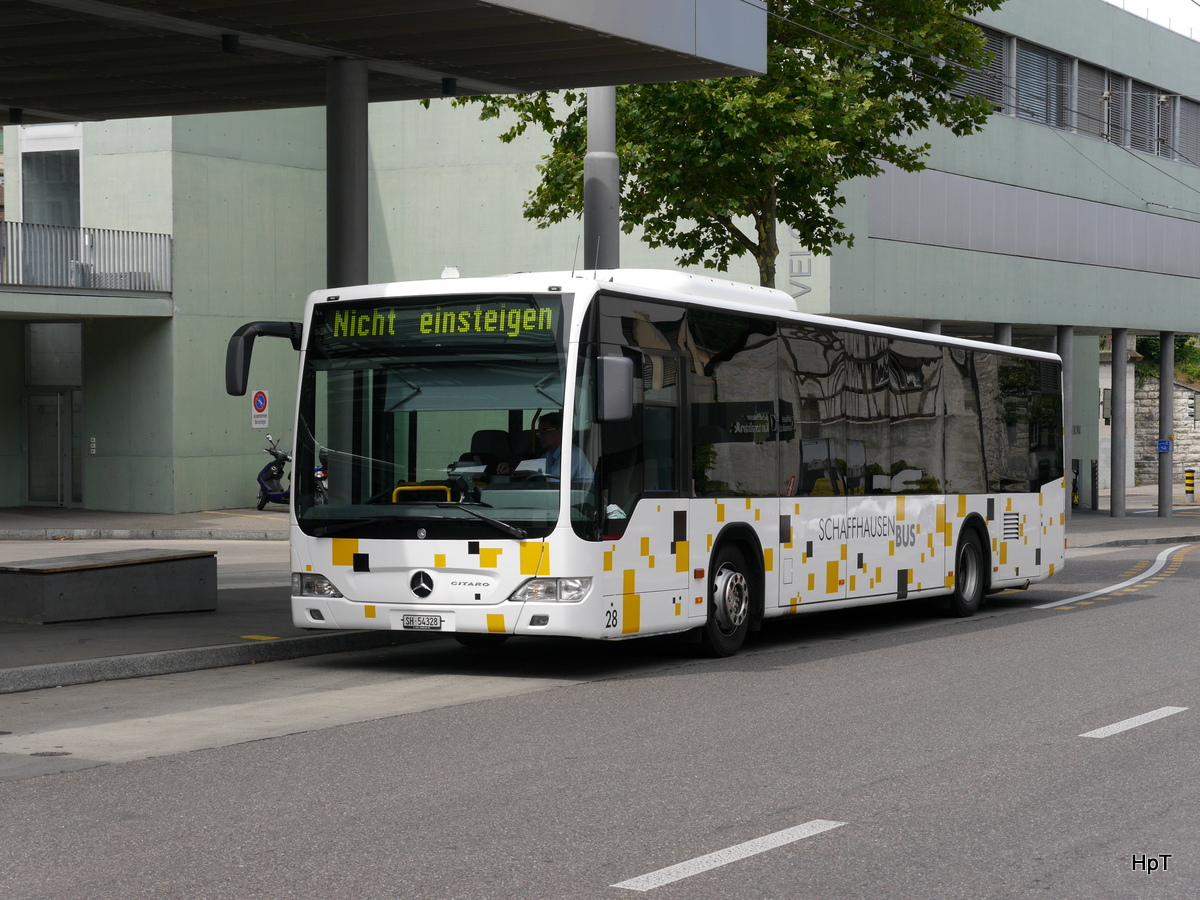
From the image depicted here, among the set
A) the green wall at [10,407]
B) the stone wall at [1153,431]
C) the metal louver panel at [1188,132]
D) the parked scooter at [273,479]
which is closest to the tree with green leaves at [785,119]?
the parked scooter at [273,479]

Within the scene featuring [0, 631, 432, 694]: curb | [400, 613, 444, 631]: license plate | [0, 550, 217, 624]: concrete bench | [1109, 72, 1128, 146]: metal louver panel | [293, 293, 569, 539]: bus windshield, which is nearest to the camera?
[0, 631, 432, 694]: curb

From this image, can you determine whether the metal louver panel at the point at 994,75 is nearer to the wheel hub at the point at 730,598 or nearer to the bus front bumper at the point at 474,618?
the wheel hub at the point at 730,598

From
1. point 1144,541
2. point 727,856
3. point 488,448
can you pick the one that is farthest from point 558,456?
point 1144,541

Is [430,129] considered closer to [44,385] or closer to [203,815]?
[44,385]

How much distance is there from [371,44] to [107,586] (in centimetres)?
565

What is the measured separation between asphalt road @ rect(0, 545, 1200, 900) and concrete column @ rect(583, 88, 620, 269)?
16.9 feet

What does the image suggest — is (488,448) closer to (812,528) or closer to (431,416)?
(431,416)

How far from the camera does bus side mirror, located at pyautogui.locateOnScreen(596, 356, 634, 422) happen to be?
11.3 m

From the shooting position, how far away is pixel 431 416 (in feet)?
38.7

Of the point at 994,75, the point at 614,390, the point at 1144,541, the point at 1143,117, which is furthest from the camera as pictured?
the point at 1143,117

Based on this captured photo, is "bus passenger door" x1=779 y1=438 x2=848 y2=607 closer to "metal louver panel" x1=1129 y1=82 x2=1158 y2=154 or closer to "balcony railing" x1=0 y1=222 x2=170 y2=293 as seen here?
"balcony railing" x1=0 y1=222 x2=170 y2=293

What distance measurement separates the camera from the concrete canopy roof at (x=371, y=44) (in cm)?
1427

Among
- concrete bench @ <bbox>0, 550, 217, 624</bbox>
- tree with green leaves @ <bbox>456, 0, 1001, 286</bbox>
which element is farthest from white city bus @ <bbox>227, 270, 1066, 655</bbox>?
tree with green leaves @ <bbox>456, 0, 1001, 286</bbox>

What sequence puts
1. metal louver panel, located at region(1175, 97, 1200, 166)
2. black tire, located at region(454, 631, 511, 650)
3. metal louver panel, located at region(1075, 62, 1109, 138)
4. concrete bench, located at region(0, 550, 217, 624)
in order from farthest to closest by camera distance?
1. metal louver panel, located at region(1175, 97, 1200, 166)
2. metal louver panel, located at region(1075, 62, 1109, 138)
3. concrete bench, located at region(0, 550, 217, 624)
4. black tire, located at region(454, 631, 511, 650)
